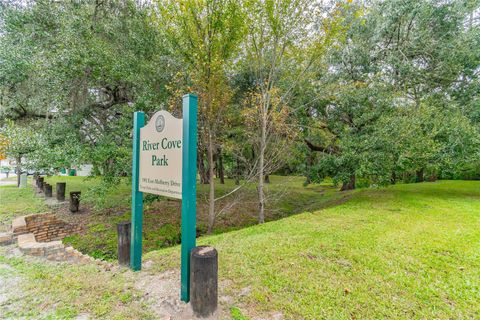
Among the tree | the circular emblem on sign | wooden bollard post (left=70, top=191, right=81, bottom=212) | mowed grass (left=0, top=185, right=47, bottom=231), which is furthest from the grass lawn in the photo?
the circular emblem on sign

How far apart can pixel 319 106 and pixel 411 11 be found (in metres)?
4.10

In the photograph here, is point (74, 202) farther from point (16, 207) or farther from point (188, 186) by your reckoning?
point (188, 186)

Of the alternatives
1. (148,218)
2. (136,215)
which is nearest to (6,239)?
(136,215)

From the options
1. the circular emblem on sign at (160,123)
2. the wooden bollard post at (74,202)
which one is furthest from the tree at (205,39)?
the wooden bollard post at (74,202)

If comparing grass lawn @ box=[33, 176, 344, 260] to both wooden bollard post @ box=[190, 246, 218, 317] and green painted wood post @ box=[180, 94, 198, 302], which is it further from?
wooden bollard post @ box=[190, 246, 218, 317]

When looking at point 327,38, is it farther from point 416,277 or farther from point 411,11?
point 416,277

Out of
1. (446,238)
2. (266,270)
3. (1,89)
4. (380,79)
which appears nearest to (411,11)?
(380,79)

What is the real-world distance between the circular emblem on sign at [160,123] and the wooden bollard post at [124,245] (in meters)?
1.52

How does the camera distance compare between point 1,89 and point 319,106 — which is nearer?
point 1,89

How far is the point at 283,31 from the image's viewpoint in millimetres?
6590

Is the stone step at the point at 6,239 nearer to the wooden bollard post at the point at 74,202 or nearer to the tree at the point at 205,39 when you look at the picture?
the wooden bollard post at the point at 74,202

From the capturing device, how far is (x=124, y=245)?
128 inches

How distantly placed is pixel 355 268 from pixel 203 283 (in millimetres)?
2039

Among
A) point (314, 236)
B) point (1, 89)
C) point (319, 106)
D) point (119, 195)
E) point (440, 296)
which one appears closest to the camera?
point (440, 296)
